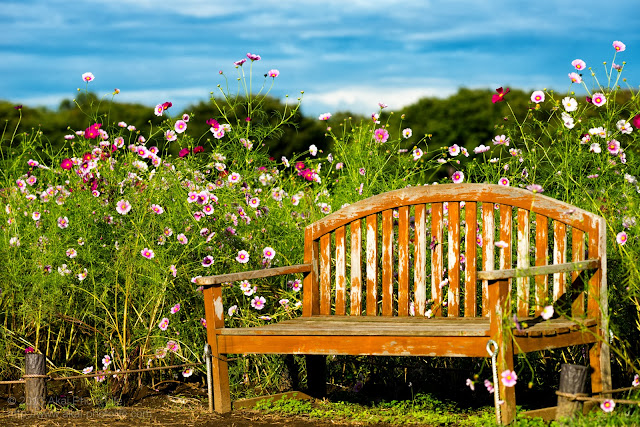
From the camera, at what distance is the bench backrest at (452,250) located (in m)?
3.90

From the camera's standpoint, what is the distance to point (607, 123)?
4605mm

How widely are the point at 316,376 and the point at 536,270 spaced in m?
1.50

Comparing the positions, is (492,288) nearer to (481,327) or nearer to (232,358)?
(481,327)

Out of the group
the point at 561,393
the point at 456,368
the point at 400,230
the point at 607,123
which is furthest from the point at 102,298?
the point at 607,123

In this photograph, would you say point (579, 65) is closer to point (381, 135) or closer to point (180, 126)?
point (381, 135)

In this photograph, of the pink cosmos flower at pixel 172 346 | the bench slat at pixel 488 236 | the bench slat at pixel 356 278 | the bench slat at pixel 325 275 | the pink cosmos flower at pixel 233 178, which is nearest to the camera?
→ the bench slat at pixel 488 236

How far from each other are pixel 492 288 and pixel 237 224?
179 cm

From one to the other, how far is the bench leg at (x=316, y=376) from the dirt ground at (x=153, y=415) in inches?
13.0

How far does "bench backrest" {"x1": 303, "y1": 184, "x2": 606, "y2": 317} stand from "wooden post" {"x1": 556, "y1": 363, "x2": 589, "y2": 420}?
51 centimetres

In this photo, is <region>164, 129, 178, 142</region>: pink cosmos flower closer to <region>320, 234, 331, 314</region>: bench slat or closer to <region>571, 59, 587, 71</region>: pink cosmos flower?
<region>320, 234, 331, 314</region>: bench slat

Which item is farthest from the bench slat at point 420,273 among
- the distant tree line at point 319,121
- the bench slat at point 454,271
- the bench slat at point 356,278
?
the distant tree line at point 319,121

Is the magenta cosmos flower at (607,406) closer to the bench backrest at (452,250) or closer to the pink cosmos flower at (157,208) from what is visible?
the bench backrest at (452,250)

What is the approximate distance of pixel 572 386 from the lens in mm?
3301

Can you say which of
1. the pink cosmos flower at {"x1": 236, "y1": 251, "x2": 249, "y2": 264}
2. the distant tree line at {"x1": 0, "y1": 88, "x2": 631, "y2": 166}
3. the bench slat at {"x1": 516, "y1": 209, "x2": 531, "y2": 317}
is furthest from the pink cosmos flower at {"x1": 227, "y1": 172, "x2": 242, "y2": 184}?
the distant tree line at {"x1": 0, "y1": 88, "x2": 631, "y2": 166}
